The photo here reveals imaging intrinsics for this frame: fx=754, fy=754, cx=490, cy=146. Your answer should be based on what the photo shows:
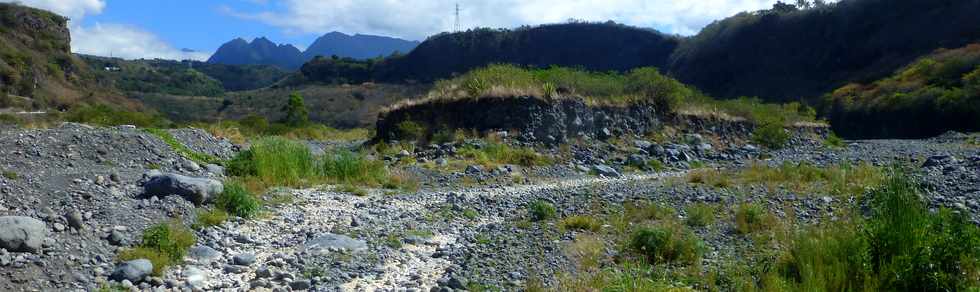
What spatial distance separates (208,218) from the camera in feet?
26.9

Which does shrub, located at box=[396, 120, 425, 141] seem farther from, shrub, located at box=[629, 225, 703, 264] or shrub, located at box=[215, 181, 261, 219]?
shrub, located at box=[629, 225, 703, 264]

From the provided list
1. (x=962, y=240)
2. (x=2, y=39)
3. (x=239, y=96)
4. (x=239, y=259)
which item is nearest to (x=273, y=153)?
(x=239, y=259)

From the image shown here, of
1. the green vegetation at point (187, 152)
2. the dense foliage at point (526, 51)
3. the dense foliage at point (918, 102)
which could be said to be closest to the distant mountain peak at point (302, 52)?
the dense foliage at point (526, 51)

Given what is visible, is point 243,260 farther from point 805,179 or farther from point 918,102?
point 918,102

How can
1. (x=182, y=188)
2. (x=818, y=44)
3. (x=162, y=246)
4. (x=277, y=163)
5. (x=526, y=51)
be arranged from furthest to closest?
(x=526, y=51), (x=818, y=44), (x=277, y=163), (x=182, y=188), (x=162, y=246)

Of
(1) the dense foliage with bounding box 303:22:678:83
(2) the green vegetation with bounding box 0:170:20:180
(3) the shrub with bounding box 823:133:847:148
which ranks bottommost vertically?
(3) the shrub with bounding box 823:133:847:148

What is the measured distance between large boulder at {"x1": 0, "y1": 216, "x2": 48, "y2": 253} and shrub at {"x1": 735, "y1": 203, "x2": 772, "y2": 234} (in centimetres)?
702

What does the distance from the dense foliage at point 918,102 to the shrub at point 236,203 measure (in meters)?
30.0

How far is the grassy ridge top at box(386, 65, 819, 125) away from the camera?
19.2 m

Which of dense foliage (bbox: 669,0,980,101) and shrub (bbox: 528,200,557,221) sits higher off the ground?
dense foliage (bbox: 669,0,980,101)

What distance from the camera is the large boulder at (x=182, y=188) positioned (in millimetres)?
8773

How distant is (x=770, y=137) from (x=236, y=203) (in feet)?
59.0

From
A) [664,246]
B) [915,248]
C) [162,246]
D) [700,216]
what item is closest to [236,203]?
[162,246]

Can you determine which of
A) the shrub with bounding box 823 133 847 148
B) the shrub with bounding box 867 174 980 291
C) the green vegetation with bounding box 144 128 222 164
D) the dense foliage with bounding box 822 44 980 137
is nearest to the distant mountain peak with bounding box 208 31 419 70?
the dense foliage with bounding box 822 44 980 137
